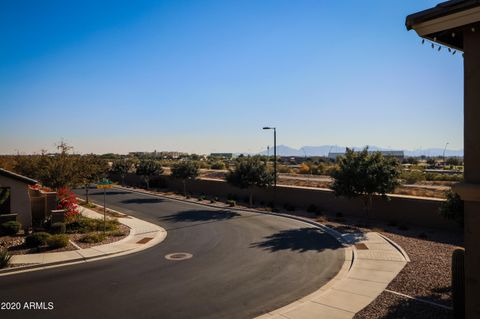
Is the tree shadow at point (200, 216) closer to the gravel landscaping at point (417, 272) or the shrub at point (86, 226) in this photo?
the shrub at point (86, 226)

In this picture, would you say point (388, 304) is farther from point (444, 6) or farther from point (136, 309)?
point (444, 6)

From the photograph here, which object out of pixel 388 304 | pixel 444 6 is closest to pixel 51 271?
pixel 388 304

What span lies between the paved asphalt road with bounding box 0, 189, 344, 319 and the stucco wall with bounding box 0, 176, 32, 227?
8.87 m

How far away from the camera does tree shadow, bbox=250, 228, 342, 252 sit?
18719mm

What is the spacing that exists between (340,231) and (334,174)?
200 inches

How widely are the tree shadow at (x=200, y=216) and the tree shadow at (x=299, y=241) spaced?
6.93 meters

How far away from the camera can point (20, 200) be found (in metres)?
22.0

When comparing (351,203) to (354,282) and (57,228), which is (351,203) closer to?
(354,282)

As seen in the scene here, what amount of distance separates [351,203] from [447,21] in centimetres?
2387

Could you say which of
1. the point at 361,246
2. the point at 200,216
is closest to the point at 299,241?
the point at 361,246

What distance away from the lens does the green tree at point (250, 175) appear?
34.2 metres

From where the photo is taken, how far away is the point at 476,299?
631 centimetres

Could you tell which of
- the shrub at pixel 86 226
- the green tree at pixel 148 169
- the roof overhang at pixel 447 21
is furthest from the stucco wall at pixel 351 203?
the roof overhang at pixel 447 21

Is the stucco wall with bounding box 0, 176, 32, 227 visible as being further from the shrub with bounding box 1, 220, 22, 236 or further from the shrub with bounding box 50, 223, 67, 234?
the shrub with bounding box 50, 223, 67, 234
